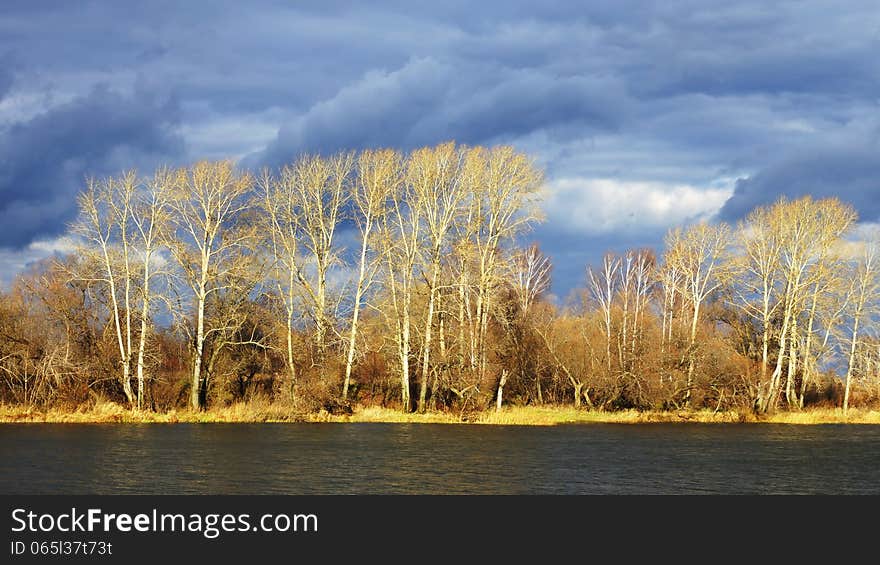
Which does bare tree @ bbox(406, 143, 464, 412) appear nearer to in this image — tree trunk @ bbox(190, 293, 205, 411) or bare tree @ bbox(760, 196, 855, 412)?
tree trunk @ bbox(190, 293, 205, 411)

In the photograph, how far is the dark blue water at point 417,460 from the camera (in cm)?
2836

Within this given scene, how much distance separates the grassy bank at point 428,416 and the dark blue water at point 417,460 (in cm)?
258

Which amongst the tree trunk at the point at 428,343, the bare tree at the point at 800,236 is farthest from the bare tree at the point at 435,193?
the bare tree at the point at 800,236

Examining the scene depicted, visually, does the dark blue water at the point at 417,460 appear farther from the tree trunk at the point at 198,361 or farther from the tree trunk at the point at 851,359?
the tree trunk at the point at 851,359

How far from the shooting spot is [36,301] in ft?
181

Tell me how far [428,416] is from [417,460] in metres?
20.4

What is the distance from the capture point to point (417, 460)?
3453 centimetres

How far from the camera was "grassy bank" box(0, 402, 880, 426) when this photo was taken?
4981cm

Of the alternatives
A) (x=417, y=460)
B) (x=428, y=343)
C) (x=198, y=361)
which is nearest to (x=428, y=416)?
(x=428, y=343)

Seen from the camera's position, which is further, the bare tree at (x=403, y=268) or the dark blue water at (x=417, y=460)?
the bare tree at (x=403, y=268)

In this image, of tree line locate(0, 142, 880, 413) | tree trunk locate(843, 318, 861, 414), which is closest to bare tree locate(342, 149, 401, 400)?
tree line locate(0, 142, 880, 413)
